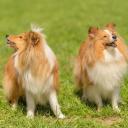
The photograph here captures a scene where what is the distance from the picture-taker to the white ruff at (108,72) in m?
6.62

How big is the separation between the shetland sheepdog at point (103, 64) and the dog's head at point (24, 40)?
0.93 m

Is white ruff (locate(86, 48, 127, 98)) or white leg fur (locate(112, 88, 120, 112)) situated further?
white leg fur (locate(112, 88, 120, 112))

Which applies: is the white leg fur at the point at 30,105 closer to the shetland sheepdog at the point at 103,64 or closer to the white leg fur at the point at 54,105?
the white leg fur at the point at 54,105

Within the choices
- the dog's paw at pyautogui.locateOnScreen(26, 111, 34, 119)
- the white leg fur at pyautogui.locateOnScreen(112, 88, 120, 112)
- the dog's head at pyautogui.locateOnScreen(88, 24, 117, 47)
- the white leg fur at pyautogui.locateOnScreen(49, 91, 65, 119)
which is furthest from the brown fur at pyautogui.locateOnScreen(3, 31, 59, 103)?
the white leg fur at pyautogui.locateOnScreen(112, 88, 120, 112)

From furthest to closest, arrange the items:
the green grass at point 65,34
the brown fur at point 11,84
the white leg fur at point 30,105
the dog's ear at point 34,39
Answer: the brown fur at point 11,84 → the white leg fur at point 30,105 → the green grass at point 65,34 → the dog's ear at point 34,39

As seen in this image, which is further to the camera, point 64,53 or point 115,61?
point 64,53

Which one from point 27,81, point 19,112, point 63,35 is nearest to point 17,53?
point 27,81

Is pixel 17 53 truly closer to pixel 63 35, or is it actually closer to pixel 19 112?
pixel 19 112

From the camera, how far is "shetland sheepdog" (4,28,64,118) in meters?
6.23

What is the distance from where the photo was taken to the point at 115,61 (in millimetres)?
6664

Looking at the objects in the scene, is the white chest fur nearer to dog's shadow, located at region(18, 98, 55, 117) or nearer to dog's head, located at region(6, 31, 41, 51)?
dog's shadow, located at region(18, 98, 55, 117)

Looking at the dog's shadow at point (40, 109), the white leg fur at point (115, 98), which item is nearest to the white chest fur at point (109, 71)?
the white leg fur at point (115, 98)

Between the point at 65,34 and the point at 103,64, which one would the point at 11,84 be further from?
the point at 65,34

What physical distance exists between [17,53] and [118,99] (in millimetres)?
1816
